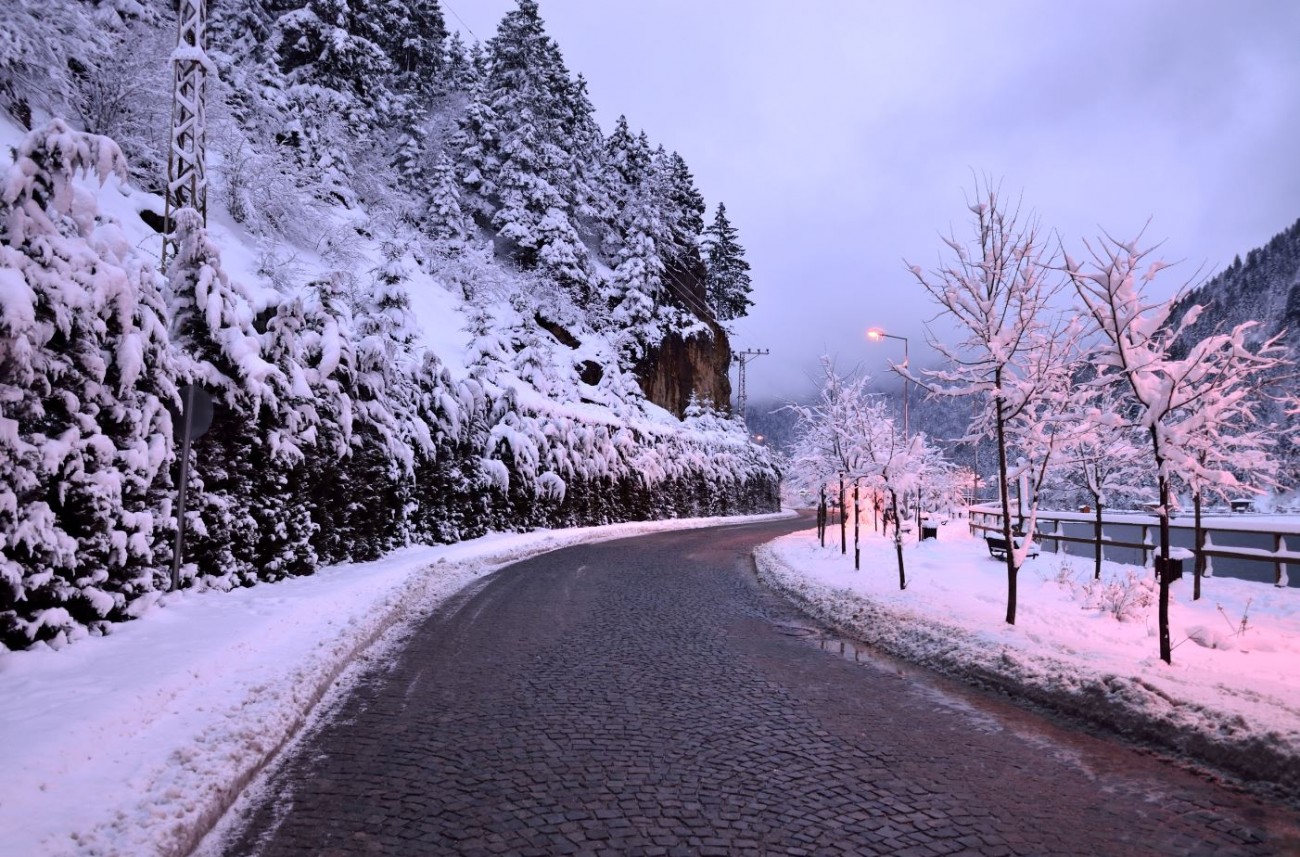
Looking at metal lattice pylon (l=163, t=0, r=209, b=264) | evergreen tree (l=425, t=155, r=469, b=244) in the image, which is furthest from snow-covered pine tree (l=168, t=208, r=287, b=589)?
evergreen tree (l=425, t=155, r=469, b=244)

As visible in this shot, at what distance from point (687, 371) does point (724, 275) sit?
22032mm

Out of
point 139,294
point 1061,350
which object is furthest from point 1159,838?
point 139,294

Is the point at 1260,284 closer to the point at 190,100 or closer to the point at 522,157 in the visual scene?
the point at 522,157

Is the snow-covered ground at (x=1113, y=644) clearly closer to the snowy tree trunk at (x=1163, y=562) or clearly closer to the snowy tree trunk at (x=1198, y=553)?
the snowy tree trunk at (x=1163, y=562)

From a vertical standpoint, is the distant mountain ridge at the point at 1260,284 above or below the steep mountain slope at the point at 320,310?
above

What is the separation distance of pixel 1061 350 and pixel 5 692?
1206cm

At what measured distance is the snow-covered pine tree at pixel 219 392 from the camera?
9.58 metres

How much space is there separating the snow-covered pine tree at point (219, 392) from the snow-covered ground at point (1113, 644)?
8884mm

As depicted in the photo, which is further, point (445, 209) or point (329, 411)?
point (445, 209)

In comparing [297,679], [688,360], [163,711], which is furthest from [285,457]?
[688,360]

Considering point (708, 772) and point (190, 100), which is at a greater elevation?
point (190, 100)

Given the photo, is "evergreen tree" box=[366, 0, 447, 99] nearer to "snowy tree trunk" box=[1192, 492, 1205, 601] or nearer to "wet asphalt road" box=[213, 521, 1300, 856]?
"wet asphalt road" box=[213, 521, 1300, 856]

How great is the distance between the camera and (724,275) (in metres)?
77.2

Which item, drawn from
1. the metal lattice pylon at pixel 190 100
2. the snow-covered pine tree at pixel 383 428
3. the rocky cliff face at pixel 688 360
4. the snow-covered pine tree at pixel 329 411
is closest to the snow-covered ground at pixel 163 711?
the snow-covered pine tree at pixel 329 411
